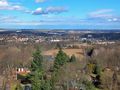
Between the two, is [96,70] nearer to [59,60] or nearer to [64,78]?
[59,60]

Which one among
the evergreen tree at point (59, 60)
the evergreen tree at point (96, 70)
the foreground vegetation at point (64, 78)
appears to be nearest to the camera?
the foreground vegetation at point (64, 78)

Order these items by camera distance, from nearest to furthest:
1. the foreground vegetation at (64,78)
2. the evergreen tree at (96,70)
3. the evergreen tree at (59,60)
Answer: the foreground vegetation at (64,78) → the evergreen tree at (96,70) → the evergreen tree at (59,60)

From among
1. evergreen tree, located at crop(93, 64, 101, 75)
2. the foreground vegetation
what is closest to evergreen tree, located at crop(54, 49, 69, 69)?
the foreground vegetation

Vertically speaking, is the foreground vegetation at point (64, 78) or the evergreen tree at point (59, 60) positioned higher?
the evergreen tree at point (59, 60)

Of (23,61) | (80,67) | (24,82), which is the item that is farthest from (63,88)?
(23,61)

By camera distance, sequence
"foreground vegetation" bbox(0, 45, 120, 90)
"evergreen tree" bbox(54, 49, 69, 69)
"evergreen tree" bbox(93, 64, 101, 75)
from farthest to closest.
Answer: "evergreen tree" bbox(54, 49, 69, 69)
"evergreen tree" bbox(93, 64, 101, 75)
"foreground vegetation" bbox(0, 45, 120, 90)

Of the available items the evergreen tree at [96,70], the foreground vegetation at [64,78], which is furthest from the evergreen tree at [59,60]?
the evergreen tree at [96,70]

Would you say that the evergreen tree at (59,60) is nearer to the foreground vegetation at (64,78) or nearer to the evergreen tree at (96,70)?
the foreground vegetation at (64,78)

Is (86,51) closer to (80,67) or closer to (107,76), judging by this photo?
(80,67)

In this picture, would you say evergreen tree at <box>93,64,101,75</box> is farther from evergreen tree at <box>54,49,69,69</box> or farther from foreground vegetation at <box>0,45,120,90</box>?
evergreen tree at <box>54,49,69,69</box>

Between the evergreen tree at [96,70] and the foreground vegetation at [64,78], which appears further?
the evergreen tree at [96,70]

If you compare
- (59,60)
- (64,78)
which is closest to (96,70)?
(59,60)

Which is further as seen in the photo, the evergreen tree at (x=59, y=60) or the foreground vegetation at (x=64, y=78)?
the evergreen tree at (x=59, y=60)
